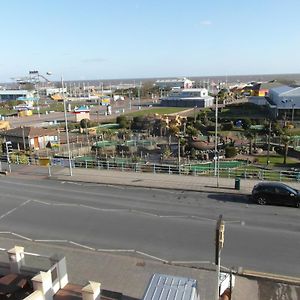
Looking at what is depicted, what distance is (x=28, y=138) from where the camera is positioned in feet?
158

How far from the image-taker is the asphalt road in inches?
627

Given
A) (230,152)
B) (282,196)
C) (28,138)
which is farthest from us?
(28,138)

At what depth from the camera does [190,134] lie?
181 ft

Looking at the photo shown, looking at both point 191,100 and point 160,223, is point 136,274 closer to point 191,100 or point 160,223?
point 160,223

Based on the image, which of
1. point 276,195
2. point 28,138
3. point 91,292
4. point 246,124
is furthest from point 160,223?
point 246,124

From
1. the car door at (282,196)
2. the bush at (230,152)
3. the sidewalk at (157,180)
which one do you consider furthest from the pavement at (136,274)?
the bush at (230,152)

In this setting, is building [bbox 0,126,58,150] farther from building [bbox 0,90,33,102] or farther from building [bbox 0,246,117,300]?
building [bbox 0,90,33,102]

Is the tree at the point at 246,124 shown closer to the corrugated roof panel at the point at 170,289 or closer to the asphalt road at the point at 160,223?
the asphalt road at the point at 160,223

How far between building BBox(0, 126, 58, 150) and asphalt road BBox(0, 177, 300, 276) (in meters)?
22.4

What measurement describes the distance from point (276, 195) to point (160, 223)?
25.3 feet

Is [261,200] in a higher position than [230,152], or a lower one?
higher

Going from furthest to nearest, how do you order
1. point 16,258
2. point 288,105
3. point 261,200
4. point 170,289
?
point 288,105 < point 261,200 < point 16,258 < point 170,289

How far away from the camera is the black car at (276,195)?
861 inches

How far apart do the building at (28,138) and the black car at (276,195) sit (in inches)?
1354
